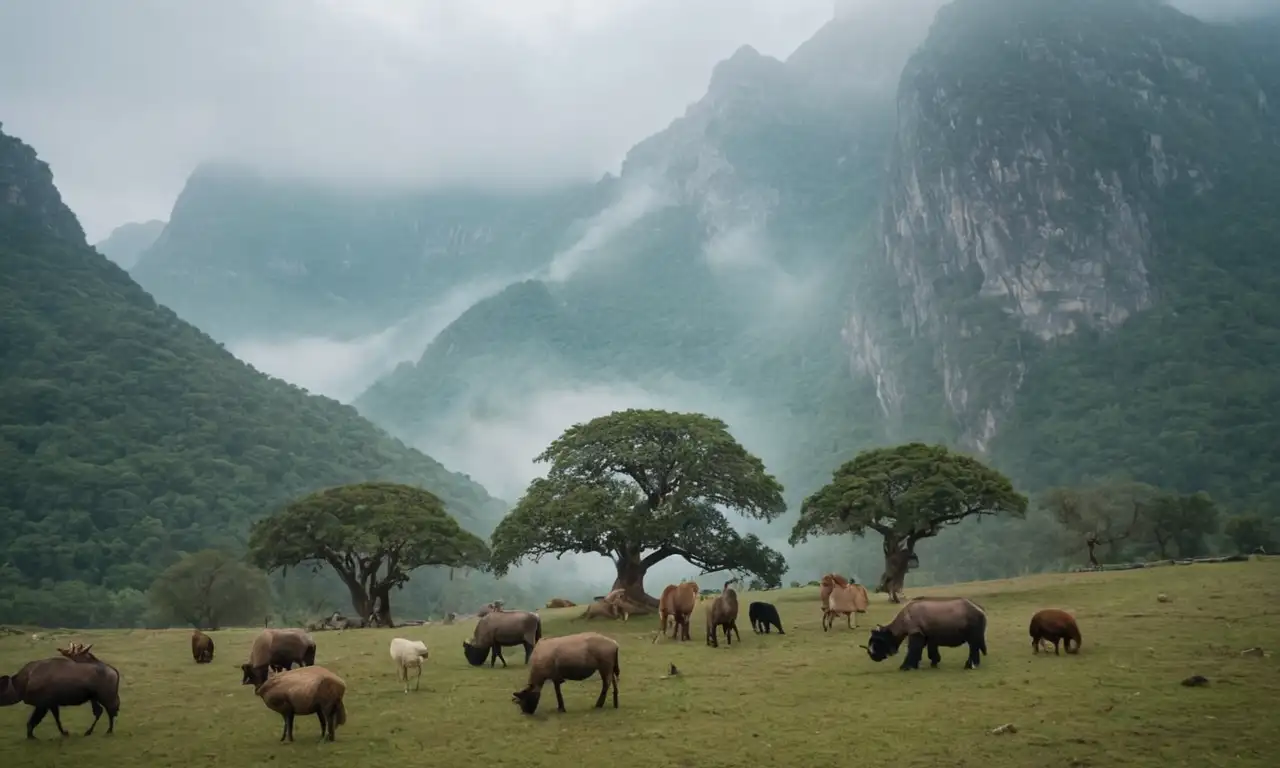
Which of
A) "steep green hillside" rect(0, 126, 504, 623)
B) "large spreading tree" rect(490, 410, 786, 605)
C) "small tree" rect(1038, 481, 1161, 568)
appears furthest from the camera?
"steep green hillside" rect(0, 126, 504, 623)

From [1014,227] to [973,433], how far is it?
50005 millimetres

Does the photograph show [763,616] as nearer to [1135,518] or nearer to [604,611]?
[604,611]

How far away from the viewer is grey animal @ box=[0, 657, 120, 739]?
14.5 m

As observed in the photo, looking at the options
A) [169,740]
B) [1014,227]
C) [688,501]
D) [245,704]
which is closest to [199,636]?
[245,704]

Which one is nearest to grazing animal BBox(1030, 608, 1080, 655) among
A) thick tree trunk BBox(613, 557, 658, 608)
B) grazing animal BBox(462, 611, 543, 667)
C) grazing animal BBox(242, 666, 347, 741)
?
grazing animal BBox(462, 611, 543, 667)

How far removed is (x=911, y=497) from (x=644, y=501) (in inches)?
405

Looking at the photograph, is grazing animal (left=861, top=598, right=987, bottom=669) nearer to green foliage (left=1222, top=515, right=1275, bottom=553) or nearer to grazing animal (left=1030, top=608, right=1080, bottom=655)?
grazing animal (left=1030, top=608, right=1080, bottom=655)

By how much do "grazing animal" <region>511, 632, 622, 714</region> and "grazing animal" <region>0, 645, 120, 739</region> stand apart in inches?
271

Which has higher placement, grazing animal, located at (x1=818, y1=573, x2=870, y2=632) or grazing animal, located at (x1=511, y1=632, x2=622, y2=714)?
grazing animal, located at (x1=818, y1=573, x2=870, y2=632)

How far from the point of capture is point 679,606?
24.2m

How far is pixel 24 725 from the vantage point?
51.8 ft

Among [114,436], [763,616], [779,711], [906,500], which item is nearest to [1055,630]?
[779,711]

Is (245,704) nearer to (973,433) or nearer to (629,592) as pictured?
(629,592)

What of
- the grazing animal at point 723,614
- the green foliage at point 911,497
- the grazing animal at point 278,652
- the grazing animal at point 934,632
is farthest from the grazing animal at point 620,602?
the grazing animal at point 934,632
